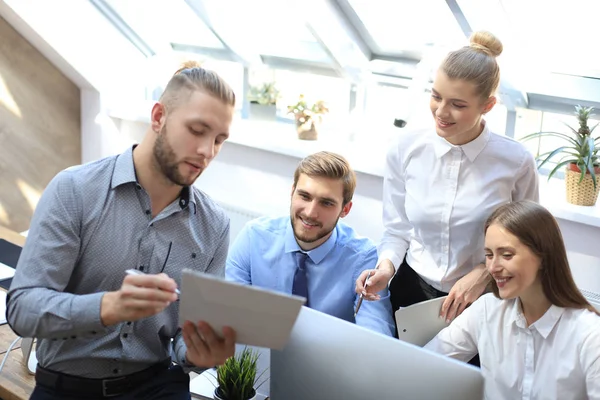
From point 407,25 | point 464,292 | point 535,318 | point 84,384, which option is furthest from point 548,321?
point 407,25

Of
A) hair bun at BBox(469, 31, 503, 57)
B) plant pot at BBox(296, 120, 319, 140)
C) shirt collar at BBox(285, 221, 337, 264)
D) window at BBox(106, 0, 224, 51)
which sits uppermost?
window at BBox(106, 0, 224, 51)

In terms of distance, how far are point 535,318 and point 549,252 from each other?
0.18 m

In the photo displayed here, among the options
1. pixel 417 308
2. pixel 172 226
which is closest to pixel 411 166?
pixel 417 308

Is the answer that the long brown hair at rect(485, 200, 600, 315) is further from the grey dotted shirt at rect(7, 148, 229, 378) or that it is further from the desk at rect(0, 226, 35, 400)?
the desk at rect(0, 226, 35, 400)

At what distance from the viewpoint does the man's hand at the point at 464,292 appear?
6.61 feet

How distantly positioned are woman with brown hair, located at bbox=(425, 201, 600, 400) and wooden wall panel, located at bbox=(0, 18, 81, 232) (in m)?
3.38

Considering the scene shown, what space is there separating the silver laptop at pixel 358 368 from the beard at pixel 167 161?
0.41 metres

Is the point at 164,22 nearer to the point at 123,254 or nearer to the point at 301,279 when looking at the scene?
the point at 301,279

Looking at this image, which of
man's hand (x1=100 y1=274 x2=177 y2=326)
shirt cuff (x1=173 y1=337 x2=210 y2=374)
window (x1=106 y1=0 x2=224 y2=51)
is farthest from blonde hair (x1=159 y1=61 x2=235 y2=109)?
window (x1=106 y1=0 x2=224 y2=51)

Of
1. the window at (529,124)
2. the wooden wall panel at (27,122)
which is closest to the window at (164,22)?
the wooden wall panel at (27,122)

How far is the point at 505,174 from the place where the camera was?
2117mm

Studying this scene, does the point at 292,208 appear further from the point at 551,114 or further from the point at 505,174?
the point at 551,114

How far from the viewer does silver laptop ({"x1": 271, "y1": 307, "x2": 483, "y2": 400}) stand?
4.04 feet

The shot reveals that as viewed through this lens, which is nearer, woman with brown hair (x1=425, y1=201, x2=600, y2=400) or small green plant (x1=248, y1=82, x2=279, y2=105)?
woman with brown hair (x1=425, y1=201, x2=600, y2=400)
